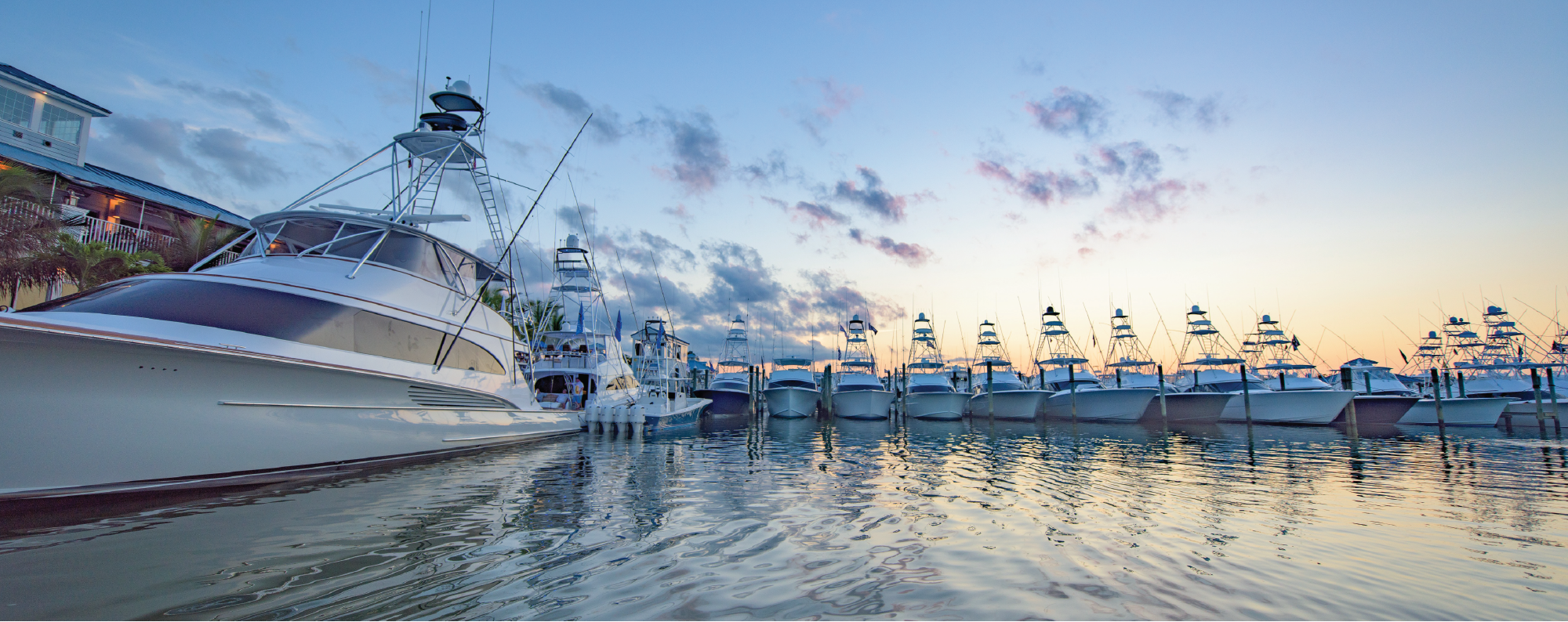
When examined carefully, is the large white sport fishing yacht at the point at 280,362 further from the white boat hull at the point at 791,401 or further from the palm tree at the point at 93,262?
the white boat hull at the point at 791,401

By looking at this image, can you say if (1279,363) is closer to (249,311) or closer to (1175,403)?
(1175,403)

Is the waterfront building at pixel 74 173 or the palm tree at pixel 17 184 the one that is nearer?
the palm tree at pixel 17 184

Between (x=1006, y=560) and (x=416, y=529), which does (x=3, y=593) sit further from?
(x=1006, y=560)

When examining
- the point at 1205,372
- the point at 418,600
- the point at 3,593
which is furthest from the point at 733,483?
the point at 1205,372

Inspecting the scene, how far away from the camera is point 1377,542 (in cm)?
612

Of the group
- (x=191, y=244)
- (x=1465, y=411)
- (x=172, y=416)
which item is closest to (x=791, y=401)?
(x=191, y=244)

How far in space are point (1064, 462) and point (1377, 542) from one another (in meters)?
7.26

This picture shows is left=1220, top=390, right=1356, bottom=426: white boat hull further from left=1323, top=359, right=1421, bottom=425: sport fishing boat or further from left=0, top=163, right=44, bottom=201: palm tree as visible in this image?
left=0, top=163, right=44, bottom=201: palm tree

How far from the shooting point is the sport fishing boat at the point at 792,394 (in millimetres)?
34156

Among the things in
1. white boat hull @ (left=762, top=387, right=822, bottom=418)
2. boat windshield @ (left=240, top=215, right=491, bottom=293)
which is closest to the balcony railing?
boat windshield @ (left=240, top=215, right=491, bottom=293)

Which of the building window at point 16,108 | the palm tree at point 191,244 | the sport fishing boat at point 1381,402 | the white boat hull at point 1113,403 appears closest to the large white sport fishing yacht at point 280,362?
the palm tree at point 191,244

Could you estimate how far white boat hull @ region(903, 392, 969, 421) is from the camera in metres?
32.2

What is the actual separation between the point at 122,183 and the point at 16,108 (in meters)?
3.66

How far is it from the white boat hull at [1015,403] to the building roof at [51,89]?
38.9 metres
